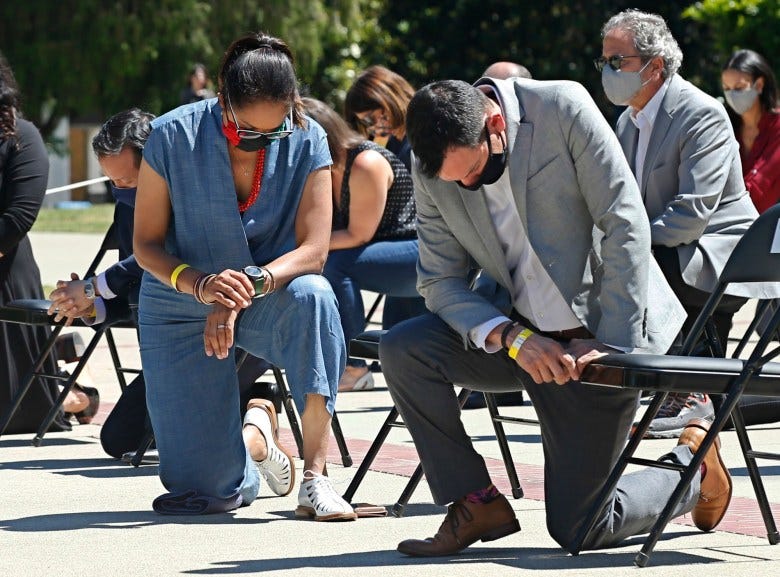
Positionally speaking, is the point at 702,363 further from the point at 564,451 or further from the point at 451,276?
the point at 451,276

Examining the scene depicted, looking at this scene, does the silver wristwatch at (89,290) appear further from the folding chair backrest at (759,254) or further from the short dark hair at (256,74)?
the folding chair backrest at (759,254)

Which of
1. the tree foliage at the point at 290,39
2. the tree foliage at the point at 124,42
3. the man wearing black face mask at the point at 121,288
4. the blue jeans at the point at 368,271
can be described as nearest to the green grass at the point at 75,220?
the tree foliage at the point at 124,42

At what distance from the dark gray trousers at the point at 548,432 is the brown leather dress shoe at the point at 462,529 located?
5 centimetres

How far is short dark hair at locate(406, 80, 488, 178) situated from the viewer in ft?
14.1

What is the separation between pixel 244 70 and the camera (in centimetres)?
502

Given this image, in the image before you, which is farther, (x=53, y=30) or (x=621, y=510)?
(x=53, y=30)

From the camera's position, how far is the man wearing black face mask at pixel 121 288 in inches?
249

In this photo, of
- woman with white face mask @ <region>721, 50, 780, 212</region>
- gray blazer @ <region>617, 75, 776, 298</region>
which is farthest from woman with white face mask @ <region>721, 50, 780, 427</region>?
gray blazer @ <region>617, 75, 776, 298</region>

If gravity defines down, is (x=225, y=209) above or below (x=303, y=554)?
above

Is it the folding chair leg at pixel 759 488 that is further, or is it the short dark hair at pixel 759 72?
the short dark hair at pixel 759 72

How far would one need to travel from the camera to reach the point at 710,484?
478cm

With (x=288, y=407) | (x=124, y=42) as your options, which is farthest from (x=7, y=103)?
(x=124, y=42)

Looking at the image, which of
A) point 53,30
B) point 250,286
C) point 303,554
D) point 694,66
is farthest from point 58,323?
point 53,30

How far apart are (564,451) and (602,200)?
75 cm
